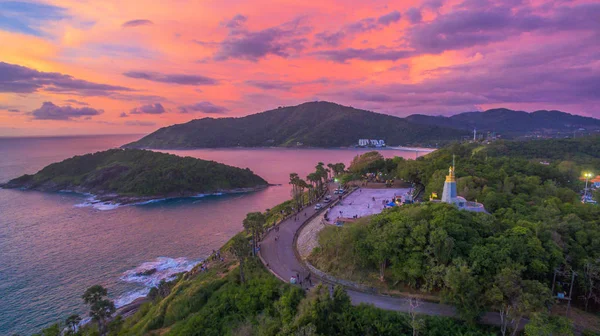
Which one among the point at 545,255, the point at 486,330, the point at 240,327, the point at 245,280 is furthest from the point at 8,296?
the point at 545,255

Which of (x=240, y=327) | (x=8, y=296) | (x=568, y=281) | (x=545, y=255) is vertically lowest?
(x=8, y=296)

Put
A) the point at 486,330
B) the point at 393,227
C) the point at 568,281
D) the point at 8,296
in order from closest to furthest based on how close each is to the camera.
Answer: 1. the point at 486,330
2. the point at 568,281
3. the point at 393,227
4. the point at 8,296

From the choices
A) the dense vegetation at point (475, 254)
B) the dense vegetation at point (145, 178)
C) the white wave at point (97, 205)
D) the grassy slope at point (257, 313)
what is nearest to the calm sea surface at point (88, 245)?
the white wave at point (97, 205)

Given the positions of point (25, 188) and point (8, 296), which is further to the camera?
point (25, 188)

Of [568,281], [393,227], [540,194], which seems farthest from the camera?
[540,194]

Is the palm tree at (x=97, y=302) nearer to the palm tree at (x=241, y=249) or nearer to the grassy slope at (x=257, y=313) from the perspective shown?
the grassy slope at (x=257, y=313)

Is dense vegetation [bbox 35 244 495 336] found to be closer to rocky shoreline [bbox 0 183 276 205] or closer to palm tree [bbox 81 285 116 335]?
palm tree [bbox 81 285 116 335]

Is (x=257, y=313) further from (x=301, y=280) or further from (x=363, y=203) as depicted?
(x=363, y=203)

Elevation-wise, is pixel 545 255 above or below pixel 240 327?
above

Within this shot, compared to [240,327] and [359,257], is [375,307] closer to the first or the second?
[359,257]
